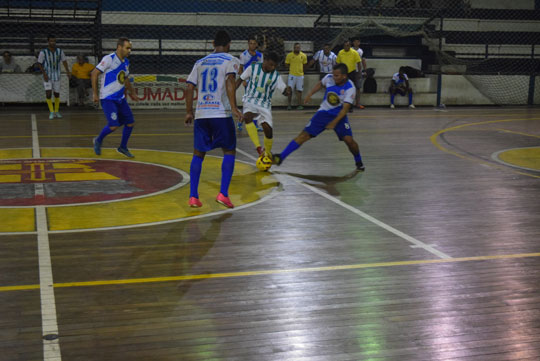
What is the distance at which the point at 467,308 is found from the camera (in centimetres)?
494

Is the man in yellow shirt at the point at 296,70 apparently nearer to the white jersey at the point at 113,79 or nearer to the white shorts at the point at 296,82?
the white shorts at the point at 296,82

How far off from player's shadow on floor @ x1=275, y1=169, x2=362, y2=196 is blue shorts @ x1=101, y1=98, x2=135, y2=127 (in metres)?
3.02

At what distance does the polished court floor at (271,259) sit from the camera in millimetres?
4359

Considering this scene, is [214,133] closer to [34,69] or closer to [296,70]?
[296,70]

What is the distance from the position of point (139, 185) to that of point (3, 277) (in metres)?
3.83

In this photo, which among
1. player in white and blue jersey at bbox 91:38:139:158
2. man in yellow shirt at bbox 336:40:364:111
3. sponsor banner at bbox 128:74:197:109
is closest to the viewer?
player in white and blue jersey at bbox 91:38:139:158

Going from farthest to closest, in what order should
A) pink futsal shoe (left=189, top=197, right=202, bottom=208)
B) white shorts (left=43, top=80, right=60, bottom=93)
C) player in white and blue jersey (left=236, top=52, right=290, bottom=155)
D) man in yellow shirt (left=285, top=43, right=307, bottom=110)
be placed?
man in yellow shirt (left=285, top=43, right=307, bottom=110) < white shorts (left=43, top=80, right=60, bottom=93) < player in white and blue jersey (left=236, top=52, right=290, bottom=155) < pink futsal shoe (left=189, top=197, right=202, bottom=208)

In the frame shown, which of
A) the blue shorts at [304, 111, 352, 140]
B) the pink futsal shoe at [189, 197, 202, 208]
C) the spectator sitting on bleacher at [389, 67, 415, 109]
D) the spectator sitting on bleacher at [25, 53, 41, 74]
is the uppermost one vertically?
the spectator sitting on bleacher at [25, 53, 41, 74]

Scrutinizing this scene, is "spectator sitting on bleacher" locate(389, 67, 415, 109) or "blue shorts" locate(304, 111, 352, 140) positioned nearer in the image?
"blue shorts" locate(304, 111, 352, 140)

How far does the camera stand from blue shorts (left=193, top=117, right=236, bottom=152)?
7703 millimetres

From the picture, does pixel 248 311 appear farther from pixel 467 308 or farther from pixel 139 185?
pixel 139 185

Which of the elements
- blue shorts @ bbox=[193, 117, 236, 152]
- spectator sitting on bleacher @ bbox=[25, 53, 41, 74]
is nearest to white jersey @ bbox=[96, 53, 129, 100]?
blue shorts @ bbox=[193, 117, 236, 152]

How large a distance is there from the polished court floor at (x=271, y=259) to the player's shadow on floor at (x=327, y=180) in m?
0.06

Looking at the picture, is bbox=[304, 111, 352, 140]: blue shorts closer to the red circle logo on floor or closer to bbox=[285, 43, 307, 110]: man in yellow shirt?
the red circle logo on floor
